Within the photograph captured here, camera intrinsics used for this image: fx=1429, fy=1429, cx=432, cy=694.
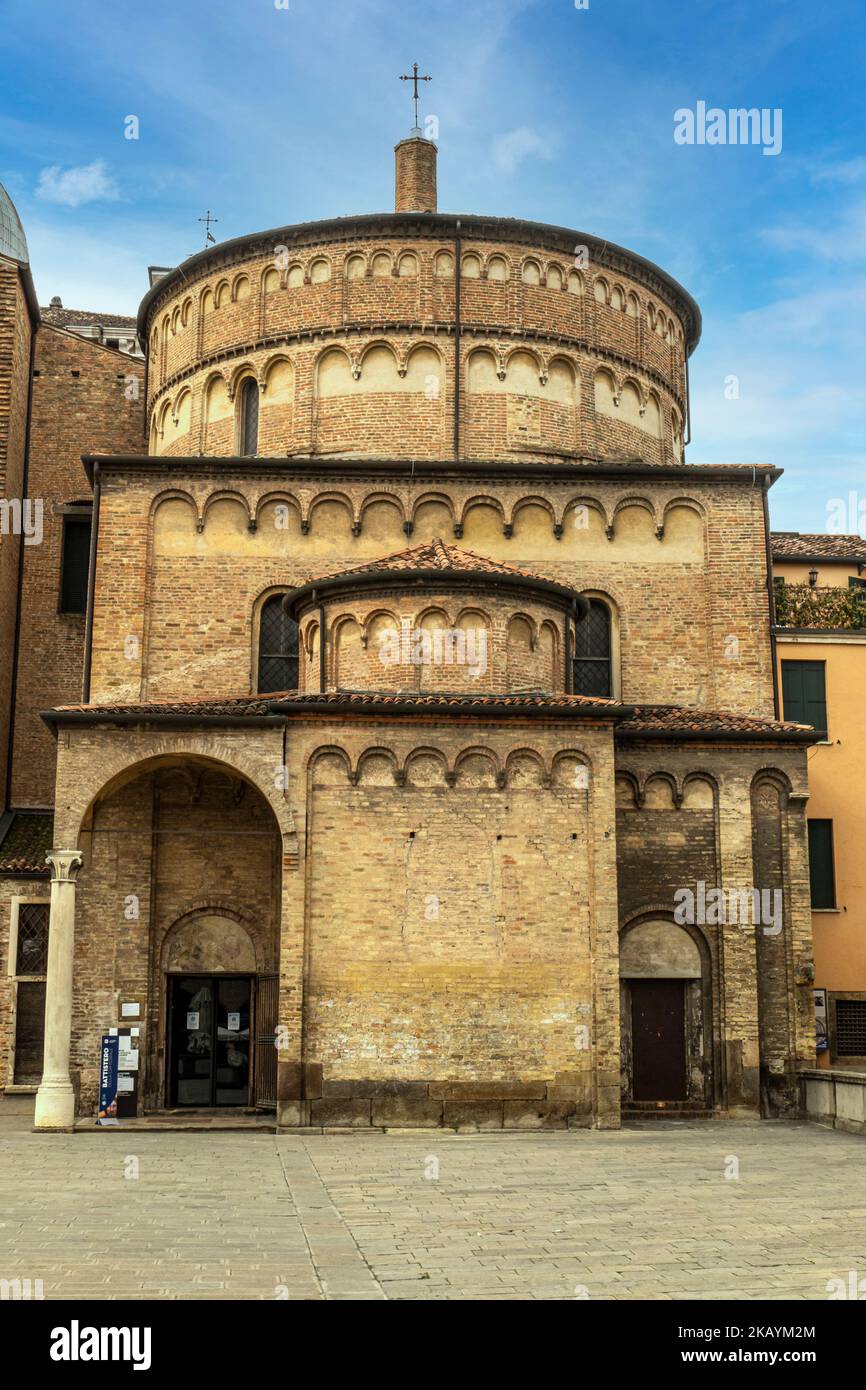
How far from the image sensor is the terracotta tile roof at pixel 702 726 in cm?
2217

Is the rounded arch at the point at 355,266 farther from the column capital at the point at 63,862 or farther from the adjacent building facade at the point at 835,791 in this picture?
the column capital at the point at 63,862

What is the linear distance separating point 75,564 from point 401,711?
37.1 ft

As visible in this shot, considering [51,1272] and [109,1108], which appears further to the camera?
[109,1108]

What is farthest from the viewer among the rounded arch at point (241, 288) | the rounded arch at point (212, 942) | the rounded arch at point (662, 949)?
the rounded arch at point (241, 288)

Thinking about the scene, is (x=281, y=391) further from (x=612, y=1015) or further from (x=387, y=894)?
(x=612, y=1015)

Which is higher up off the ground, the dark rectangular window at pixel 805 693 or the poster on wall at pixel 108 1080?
the dark rectangular window at pixel 805 693

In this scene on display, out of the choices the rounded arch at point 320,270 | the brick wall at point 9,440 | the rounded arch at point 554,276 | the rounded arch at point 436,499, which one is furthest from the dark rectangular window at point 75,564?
the rounded arch at point 554,276

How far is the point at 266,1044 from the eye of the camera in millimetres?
21609

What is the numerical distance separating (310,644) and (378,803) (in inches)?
145

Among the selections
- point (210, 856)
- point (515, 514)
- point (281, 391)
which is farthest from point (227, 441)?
point (210, 856)

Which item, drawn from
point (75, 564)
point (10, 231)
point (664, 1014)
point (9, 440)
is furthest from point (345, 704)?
point (10, 231)

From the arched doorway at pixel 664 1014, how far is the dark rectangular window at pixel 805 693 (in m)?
6.88

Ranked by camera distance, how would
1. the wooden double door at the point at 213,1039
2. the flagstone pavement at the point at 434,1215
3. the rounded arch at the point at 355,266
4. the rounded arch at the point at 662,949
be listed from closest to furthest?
1. the flagstone pavement at the point at 434,1215
2. the rounded arch at the point at 662,949
3. the wooden double door at the point at 213,1039
4. the rounded arch at the point at 355,266

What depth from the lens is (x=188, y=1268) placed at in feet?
33.2
